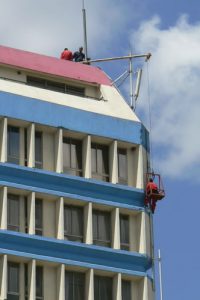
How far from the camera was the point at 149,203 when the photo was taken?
189 feet

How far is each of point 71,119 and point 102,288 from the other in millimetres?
7442

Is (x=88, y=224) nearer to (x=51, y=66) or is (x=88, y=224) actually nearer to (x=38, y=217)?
(x=38, y=217)

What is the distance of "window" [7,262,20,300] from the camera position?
5294cm

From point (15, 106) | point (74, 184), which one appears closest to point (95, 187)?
point (74, 184)

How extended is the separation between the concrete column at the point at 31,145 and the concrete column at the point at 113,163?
3.95 meters

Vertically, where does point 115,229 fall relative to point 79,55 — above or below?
below

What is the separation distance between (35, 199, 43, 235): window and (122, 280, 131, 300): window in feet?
14.4

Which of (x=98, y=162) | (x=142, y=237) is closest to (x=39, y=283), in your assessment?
(x=142, y=237)

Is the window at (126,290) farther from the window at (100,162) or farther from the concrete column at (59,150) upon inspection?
the concrete column at (59,150)

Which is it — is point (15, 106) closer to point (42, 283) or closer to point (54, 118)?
point (54, 118)

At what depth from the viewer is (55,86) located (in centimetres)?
5978

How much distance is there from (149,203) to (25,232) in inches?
251

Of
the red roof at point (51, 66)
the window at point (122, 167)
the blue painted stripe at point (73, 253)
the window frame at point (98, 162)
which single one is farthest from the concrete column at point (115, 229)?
the red roof at point (51, 66)

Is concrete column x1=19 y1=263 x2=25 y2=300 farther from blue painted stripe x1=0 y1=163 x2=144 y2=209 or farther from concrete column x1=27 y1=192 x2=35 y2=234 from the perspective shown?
blue painted stripe x1=0 y1=163 x2=144 y2=209
